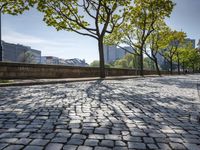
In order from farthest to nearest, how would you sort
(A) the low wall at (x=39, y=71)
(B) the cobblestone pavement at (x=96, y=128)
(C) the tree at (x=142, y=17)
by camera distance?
(C) the tree at (x=142, y=17) → (A) the low wall at (x=39, y=71) → (B) the cobblestone pavement at (x=96, y=128)

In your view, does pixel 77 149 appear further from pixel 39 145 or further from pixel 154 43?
pixel 154 43

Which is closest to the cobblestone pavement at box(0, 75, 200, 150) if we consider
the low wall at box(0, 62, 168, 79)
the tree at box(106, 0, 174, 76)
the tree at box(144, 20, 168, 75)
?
the low wall at box(0, 62, 168, 79)

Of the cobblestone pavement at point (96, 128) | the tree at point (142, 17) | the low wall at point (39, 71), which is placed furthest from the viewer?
the tree at point (142, 17)

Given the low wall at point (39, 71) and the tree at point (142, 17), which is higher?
the tree at point (142, 17)

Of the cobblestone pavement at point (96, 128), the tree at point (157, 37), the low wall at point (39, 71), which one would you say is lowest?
the cobblestone pavement at point (96, 128)

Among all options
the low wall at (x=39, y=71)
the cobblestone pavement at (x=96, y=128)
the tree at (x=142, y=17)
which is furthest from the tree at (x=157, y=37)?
the cobblestone pavement at (x=96, y=128)

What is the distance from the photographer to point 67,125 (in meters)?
3.74

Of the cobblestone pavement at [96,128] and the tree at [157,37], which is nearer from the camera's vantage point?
the cobblestone pavement at [96,128]

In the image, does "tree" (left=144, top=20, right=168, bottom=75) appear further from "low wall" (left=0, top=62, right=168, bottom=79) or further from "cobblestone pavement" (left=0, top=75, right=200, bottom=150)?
"cobblestone pavement" (left=0, top=75, right=200, bottom=150)

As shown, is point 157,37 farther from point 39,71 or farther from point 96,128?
point 96,128

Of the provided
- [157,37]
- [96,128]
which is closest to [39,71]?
[96,128]

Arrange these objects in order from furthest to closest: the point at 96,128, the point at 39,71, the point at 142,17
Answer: the point at 142,17 → the point at 39,71 → the point at 96,128

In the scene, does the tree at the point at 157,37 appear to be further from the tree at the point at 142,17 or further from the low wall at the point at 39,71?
the low wall at the point at 39,71

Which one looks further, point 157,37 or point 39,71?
point 157,37
